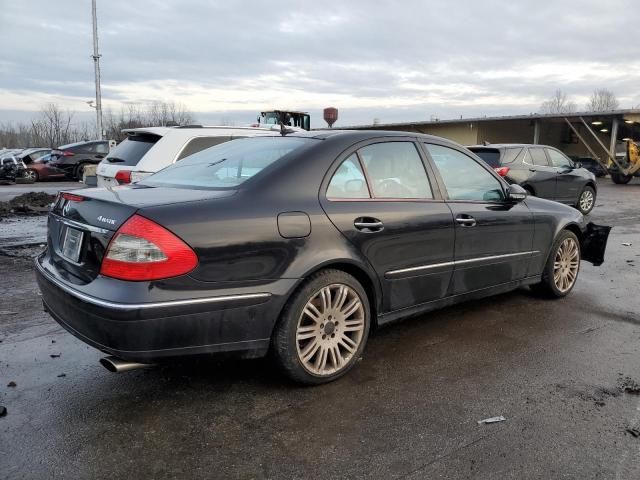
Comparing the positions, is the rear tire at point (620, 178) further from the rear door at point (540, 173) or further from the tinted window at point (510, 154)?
the tinted window at point (510, 154)

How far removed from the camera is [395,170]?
3797 mm

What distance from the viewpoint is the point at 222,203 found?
288 centimetres

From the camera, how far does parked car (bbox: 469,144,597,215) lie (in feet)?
36.7

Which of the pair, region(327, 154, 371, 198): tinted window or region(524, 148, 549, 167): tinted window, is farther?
region(524, 148, 549, 167): tinted window

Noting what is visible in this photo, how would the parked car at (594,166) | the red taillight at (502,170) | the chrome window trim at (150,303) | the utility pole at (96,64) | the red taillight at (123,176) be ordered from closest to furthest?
the chrome window trim at (150,303), the red taillight at (123,176), the red taillight at (502,170), the utility pole at (96,64), the parked car at (594,166)

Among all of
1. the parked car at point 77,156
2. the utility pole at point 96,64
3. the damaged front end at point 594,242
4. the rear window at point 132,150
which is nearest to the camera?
the damaged front end at point 594,242

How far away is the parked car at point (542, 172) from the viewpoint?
1118 cm

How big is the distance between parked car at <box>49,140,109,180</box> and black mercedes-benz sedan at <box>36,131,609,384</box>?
18493 millimetres

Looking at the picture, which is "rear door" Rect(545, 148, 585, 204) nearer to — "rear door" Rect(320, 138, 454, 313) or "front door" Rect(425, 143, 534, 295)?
"front door" Rect(425, 143, 534, 295)

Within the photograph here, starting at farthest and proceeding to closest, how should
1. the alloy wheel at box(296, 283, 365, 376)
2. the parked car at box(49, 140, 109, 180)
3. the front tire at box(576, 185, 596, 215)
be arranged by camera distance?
the parked car at box(49, 140, 109, 180)
the front tire at box(576, 185, 596, 215)
the alloy wheel at box(296, 283, 365, 376)

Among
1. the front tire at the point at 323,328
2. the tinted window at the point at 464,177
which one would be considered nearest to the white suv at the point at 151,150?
the tinted window at the point at 464,177

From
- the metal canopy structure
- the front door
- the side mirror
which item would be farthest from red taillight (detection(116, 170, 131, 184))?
the metal canopy structure

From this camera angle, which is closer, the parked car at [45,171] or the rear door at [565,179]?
the rear door at [565,179]

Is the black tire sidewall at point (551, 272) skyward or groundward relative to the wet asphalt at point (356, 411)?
skyward
